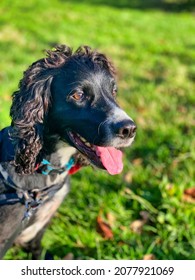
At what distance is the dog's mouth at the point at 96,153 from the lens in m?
3.04

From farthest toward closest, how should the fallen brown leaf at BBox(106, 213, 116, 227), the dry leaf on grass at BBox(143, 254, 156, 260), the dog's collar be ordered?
the fallen brown leaf at BBox(106, 213, 116, 227) → the dry leaf on grass at BBox(143, 254, 156, 260) → the dog's collar

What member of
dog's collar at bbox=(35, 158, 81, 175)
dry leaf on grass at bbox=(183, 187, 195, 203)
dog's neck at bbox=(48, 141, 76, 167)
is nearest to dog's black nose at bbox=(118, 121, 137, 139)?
dog's neck at bbox=(48, 141, 76, 167)

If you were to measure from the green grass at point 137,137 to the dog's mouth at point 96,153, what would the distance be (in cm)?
103

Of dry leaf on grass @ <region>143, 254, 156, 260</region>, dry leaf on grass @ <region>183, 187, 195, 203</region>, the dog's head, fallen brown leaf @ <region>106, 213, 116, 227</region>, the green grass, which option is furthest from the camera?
dry leaf on grass @ <region>183, 187, 195, 203</region>

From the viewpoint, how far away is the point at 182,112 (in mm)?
6625

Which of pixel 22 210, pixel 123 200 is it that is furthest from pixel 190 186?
pixel 22 210

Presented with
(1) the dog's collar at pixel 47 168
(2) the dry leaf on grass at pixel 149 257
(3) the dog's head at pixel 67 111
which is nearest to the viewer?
(3) the dog's head at pixel 67 111

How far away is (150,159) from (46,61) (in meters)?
2.41

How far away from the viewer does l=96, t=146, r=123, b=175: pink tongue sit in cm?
306

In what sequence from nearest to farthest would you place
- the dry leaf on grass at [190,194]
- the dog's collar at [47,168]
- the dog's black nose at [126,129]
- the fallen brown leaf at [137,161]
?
the dog's black nose at [126,129], the dog's collar at [47,168], the dry leaf on grass at [190,194], the fallen brown leaf at [137,161]

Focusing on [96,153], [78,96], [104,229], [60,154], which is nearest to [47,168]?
[60,154]

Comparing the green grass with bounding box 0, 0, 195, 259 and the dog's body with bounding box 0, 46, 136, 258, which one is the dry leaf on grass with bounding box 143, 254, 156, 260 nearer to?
the green grass with bounding box 0, 0, 195, 259

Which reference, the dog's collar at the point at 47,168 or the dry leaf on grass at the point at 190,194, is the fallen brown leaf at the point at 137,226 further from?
the dog's collar at the point at 47,168

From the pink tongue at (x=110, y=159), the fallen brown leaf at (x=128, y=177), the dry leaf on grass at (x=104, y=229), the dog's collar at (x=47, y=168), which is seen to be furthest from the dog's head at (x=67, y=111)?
the fallen brown leaf at (x=128, y=177)
